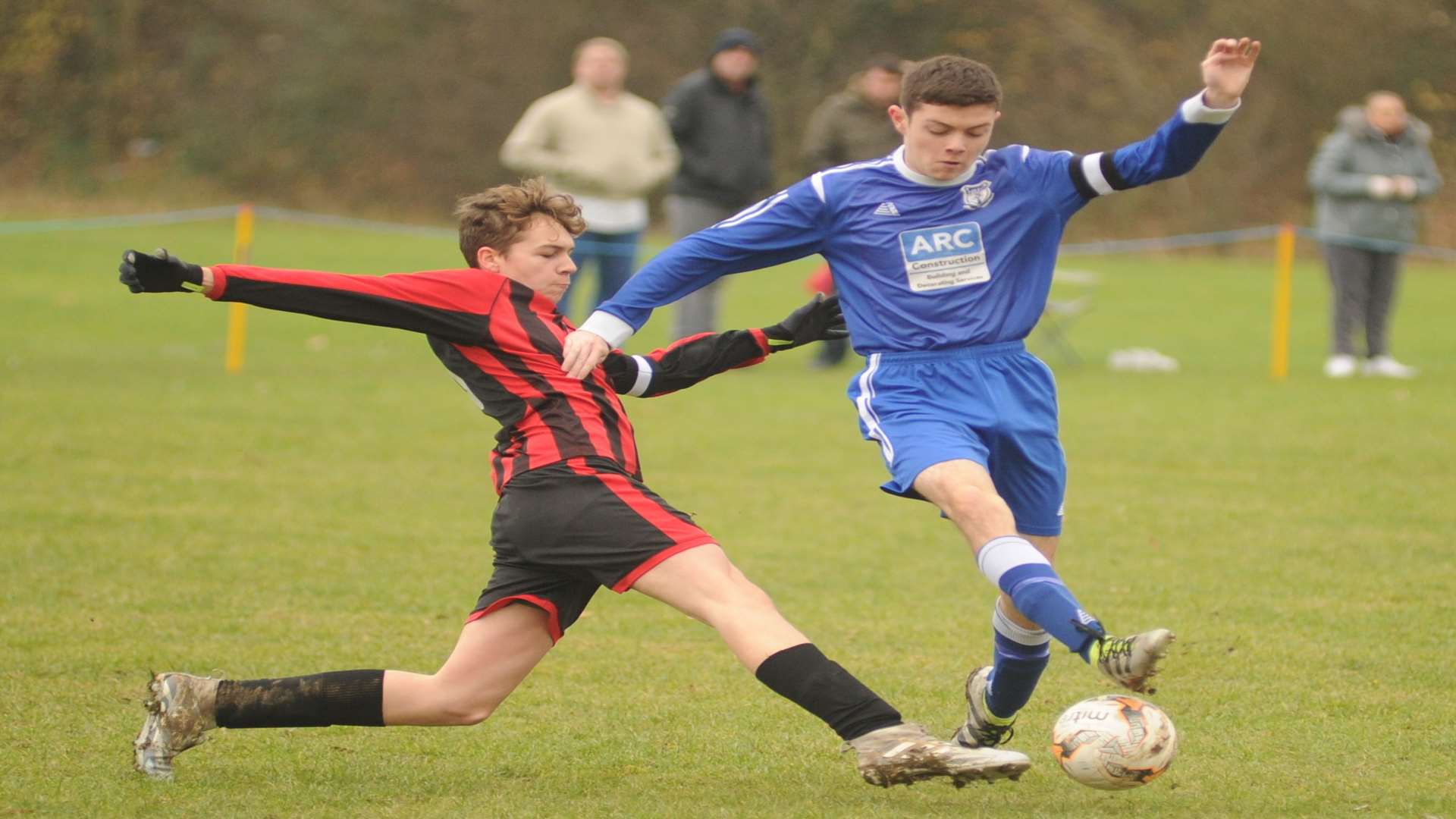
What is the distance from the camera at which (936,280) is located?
14.0ft

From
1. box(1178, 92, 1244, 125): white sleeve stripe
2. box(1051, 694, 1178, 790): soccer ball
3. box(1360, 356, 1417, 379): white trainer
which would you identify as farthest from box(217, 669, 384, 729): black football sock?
box(1360, 356, 1417, 379): white trainer

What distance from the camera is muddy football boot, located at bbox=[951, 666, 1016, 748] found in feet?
14.4

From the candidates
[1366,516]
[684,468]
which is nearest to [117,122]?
[684,468]

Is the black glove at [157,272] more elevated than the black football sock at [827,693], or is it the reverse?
the black glove at [157,272]

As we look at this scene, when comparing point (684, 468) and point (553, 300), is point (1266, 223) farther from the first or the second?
point (553, 300)

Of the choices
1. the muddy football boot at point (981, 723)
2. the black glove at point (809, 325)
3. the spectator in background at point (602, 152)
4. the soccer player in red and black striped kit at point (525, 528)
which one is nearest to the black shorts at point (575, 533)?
the soccer player in red and black striped kit at point (525, 528)

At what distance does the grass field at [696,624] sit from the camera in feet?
13.6

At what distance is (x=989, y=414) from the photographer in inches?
162

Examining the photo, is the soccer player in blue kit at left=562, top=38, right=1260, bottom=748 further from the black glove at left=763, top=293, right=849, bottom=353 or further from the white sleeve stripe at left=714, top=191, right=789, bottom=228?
the black glove at left=763, top=293, right=849, bottom=353

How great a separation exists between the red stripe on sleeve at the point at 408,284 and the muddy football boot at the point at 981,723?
1.60 m

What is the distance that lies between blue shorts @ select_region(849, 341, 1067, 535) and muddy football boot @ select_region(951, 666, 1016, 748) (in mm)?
467

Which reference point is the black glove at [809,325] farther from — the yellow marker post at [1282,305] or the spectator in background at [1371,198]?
the yellow marker post at [1282,305]

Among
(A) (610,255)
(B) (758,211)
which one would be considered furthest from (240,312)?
(B) (758,211)

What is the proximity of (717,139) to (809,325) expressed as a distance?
748 cm
